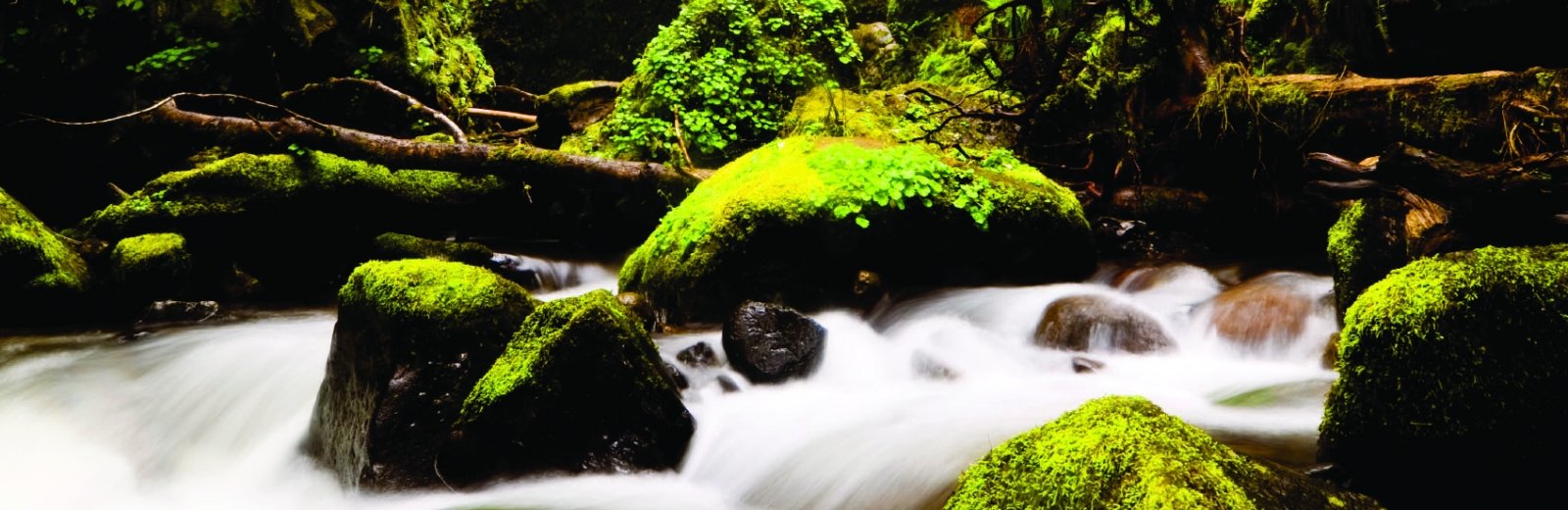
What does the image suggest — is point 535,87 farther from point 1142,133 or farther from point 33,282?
point 1142,133

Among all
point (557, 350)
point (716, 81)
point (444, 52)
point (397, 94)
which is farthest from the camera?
point (444, 52)

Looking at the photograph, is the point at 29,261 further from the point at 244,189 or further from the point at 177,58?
the point at 177,58

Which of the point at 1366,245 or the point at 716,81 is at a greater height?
the point at 716,81

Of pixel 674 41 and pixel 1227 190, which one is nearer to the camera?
pixel 1227 190

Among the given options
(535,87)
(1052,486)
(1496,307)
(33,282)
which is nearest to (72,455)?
(33,282)

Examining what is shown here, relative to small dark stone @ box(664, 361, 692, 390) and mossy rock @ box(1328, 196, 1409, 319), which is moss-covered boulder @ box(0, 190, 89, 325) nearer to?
small dark stone @ box(664, 361, 692, 390)

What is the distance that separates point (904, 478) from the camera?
12.3 feet

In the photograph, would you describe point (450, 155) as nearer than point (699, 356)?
No

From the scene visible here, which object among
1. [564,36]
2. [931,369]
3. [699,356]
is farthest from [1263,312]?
[564,36]

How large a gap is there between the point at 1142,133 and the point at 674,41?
5585 mm

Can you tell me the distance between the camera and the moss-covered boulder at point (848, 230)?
631 centimetres

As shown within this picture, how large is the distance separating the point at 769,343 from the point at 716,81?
17.5 feet

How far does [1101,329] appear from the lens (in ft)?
19.0

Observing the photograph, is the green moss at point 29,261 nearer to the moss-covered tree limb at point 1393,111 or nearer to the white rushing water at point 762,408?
the white rushing water at point 762,408
